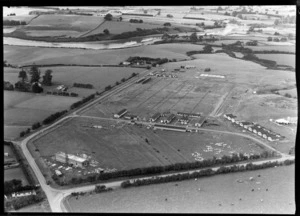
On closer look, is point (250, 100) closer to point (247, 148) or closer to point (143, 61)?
point (247, 148)

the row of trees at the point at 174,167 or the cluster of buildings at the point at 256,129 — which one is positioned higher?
the cluster of buildings at the point at 256,129

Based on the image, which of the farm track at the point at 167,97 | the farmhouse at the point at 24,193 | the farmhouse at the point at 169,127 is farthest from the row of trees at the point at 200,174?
the farm track at the point at 167,97

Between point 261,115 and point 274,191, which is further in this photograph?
point 261,115

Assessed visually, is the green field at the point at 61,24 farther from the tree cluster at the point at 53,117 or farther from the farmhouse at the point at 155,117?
the farmhouse at the point at 155,117

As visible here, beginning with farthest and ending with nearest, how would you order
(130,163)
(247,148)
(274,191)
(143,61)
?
(143,61) < (247,148) < (130,163) < (274,191)

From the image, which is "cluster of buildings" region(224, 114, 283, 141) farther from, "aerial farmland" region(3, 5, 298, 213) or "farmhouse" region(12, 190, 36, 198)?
"farmhouse" region(12, 190, 36, 198)

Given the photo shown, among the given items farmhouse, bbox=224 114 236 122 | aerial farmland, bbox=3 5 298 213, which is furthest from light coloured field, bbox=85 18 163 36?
farmhouse, bbox=224 114 236 122

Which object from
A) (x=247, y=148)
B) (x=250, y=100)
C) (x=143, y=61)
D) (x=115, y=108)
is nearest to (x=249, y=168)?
(x=247, y=148)
